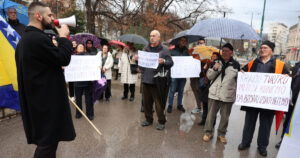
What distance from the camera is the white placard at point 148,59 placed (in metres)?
4.09

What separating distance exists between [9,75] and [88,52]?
2091mm

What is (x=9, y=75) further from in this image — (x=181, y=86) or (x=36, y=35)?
(x=181, y=86)

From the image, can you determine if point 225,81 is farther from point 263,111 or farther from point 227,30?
point 227,30

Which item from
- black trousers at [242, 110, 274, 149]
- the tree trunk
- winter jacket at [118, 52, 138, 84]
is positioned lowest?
black trousers at [242, 110, 274, 149]

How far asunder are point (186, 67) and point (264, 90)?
207 centimetres

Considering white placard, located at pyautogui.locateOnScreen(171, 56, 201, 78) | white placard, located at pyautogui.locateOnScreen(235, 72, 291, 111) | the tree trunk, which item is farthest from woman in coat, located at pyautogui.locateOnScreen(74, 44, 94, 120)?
the tree trunk

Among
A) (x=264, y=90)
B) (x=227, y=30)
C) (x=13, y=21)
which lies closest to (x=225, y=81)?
(x=264, y=90)

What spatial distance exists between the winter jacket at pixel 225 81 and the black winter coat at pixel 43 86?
261cm

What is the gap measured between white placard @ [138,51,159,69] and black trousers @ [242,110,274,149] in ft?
6.08

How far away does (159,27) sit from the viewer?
1753 cm

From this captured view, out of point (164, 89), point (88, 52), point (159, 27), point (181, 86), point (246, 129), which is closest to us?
point (246, 129)

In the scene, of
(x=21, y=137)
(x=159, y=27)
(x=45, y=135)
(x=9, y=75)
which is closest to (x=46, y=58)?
(x=45, y=135)

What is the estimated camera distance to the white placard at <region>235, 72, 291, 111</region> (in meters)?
3.35

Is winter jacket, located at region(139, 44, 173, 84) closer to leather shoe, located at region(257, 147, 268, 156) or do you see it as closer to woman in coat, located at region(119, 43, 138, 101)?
leather shoe, located at region(257, 147, 268, 156)
